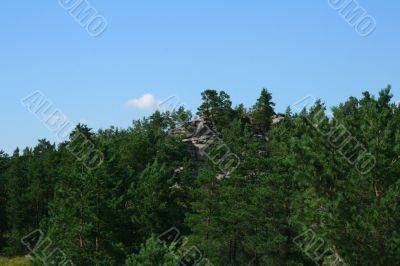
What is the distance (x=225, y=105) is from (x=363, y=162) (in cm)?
6994

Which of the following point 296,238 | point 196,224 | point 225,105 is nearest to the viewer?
point 296,238

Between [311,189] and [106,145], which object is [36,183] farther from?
[311,189]

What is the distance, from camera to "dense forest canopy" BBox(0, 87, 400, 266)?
25.4 metres

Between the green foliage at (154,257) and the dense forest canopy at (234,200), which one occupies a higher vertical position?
the dense forest canopy at (234,200)

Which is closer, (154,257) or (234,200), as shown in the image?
(154,257)

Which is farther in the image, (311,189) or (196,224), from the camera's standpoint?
(196,224)

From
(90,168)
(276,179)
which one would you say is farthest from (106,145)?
(276,179)

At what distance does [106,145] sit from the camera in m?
36.0

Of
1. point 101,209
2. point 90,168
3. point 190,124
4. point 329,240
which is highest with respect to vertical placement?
point 190,124

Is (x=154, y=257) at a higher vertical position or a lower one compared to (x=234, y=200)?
lower

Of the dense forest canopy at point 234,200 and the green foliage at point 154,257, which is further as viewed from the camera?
the dense forest canopy at point 234,200

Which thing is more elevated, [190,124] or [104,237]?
[190,124]

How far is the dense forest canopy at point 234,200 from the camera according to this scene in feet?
83.5

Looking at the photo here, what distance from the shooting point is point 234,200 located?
1687 inches
